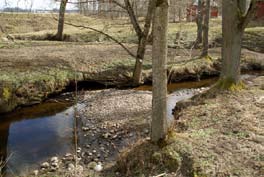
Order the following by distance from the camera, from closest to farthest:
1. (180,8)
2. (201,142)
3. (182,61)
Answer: (201,142)
(180,8)
(182,61)

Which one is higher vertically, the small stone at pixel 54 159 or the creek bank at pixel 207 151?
the creek bank at pixel 207 151

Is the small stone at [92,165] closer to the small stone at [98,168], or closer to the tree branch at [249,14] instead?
the small stone at [98,168]

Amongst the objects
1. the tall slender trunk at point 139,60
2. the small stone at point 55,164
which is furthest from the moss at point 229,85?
the small stone at point 55,164

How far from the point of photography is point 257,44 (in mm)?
20953

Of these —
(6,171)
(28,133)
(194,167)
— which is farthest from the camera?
(28,133)

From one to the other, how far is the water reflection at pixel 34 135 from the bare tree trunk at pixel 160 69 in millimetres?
2554

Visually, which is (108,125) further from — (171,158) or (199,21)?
(199,21)

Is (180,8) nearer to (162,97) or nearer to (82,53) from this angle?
(82,53)

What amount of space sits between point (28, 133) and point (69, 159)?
7.67 feet

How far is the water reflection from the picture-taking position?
7309 millimetres

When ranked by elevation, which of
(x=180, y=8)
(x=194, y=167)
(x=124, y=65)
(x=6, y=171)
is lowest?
(x=6, y=171)

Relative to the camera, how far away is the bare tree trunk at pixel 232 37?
30.1 ft

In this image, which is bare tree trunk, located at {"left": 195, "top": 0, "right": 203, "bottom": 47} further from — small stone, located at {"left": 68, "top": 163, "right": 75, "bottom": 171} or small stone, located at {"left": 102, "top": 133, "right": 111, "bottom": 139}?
small stone, located at {"left": 68, "top": 163, "right": 75, "bottom": 171}

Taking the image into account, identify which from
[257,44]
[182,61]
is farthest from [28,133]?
[257,44]
